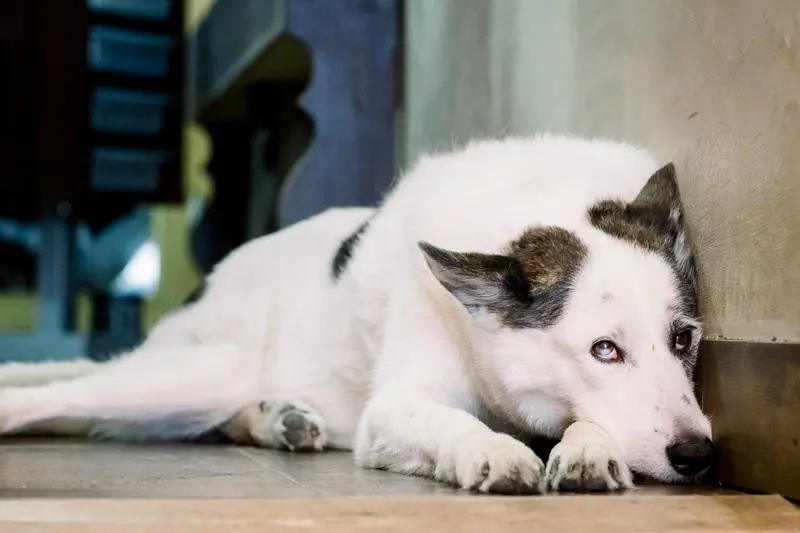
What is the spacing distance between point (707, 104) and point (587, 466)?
626 mm

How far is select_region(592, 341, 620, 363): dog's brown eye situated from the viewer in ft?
4.80

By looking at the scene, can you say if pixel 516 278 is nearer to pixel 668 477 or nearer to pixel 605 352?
pixel 605 352

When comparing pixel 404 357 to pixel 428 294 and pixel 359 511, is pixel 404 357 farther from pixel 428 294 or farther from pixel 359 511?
pixel 359 511

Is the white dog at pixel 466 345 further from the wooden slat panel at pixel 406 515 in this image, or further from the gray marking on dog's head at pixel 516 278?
the wooden slat panel at pixel 406 515

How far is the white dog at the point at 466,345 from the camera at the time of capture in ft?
4.66

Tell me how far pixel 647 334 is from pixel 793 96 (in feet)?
1.30

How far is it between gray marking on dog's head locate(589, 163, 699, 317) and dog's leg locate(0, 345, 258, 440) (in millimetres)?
987

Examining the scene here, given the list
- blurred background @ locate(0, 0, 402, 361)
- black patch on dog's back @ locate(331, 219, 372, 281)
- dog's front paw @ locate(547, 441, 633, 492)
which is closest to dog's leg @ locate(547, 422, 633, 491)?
dog's front paw @ locate(547, 441, 633, 492)

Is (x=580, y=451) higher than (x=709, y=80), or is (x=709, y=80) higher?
(x=709, y=80)

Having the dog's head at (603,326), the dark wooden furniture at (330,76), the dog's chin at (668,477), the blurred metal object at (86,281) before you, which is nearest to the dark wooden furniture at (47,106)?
the blurred metal object at (86,281)

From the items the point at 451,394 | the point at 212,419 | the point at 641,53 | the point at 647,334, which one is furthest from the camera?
the point at 212,419

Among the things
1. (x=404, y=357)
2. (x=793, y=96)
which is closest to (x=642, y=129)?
(x=793, y=96)

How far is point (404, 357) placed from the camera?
171cm

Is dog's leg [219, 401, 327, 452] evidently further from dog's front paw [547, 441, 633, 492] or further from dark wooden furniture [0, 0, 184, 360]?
dark wooden furniture [0, 0, 184, 360]
